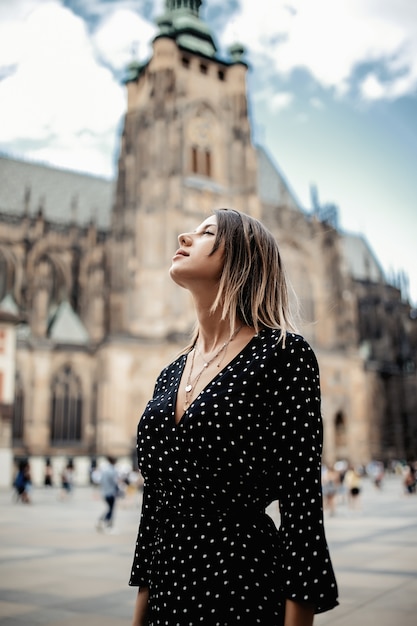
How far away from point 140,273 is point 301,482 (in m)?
28.0

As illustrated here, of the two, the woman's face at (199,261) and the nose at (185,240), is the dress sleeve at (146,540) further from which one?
the nose at (185,240)

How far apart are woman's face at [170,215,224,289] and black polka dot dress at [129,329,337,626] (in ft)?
0.85

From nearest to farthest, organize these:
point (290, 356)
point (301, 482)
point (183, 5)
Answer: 1. point (301, 482)
2. point (290, 356)
3. point (183, 5)

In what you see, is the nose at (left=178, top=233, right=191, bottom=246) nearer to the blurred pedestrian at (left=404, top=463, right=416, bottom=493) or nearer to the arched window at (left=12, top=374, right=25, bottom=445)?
the blurred pedestrian at (left=404, top=463, right=416, bottom=493)

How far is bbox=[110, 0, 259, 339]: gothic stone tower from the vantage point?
2892 cm

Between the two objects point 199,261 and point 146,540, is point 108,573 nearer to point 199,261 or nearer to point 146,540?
point 146,540

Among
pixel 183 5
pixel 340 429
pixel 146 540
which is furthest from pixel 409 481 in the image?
pixel 183 5

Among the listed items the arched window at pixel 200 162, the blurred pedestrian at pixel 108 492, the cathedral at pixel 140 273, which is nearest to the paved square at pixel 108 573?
the blurred pedestrian at pixel 108 492

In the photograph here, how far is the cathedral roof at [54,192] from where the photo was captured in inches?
1409

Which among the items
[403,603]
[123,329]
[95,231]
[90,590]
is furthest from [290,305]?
[95,231]

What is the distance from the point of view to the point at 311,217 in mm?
35844

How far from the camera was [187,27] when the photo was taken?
117 feet

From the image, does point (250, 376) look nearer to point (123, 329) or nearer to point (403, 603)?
point (403, 603)

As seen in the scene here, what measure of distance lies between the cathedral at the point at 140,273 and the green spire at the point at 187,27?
0.11 meters
